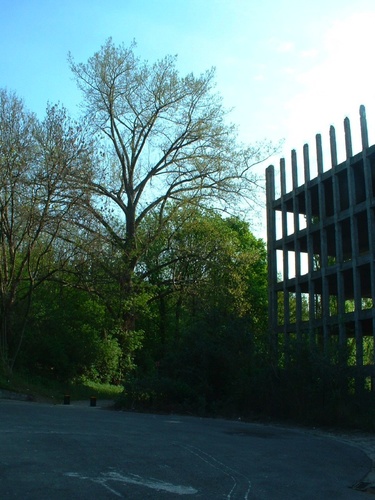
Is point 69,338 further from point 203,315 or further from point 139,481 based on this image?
point 139,481

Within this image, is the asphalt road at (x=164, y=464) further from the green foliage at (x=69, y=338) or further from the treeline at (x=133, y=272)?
the green foliage at (x=69, y=338)

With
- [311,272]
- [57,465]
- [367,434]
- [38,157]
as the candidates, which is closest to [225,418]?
[367,434]

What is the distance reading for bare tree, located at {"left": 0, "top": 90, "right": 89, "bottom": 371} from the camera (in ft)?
92.4


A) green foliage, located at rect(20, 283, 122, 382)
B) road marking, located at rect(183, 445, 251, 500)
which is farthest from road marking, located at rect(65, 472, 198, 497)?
green foliage, located at rect(20, 283, 122, 382)

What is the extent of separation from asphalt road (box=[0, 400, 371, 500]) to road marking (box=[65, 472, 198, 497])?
13mm

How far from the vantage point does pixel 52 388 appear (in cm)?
3331

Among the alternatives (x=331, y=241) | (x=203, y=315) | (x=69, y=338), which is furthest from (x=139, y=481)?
(x=69, y=338)

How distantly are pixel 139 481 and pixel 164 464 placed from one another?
1.37 metres

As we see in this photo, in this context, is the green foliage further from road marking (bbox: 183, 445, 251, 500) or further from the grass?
road marking (bbox: 183, 445, 251, 500)

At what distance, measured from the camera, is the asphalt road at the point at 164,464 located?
769 cm

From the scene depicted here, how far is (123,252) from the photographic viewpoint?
35500 millimetres

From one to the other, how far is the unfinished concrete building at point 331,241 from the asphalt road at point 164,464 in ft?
25.8

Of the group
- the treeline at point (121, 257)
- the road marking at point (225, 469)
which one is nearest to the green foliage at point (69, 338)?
the treeline at point (121, 257)

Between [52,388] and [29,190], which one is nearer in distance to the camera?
[29,190]
